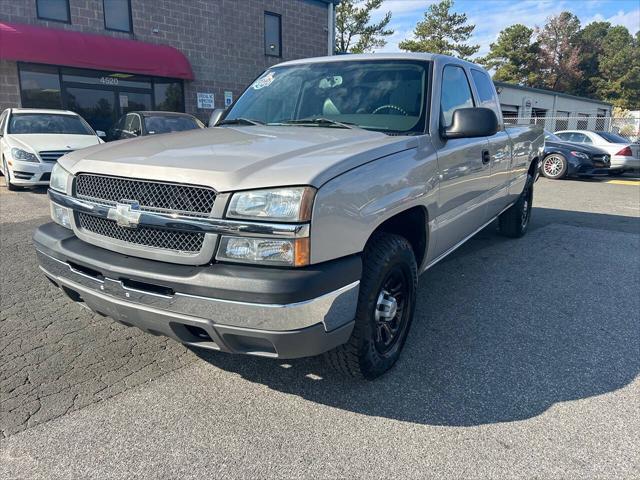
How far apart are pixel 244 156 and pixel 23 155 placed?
8110mm

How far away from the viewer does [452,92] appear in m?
3.70

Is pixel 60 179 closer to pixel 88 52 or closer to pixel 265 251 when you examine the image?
pixel 265 251

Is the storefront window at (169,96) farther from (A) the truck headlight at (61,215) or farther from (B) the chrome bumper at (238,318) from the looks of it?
(B) the chrome bumper at (238,318)

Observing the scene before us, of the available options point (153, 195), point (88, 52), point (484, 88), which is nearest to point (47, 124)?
point (88, 52)

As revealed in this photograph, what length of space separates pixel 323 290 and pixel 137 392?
4.31ft

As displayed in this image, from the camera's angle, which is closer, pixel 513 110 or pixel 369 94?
pixel 369 94

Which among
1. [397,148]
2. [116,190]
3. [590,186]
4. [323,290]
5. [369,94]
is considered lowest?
[590,186]

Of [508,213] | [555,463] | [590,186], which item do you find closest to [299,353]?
[555,463]

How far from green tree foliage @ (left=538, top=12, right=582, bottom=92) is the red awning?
45611 mm

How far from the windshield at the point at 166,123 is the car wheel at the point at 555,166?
31.6 feet

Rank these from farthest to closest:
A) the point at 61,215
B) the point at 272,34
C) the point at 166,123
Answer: the point at 272,34
the point at 166,123
the point at 61,215

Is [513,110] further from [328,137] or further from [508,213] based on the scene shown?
[328,137]

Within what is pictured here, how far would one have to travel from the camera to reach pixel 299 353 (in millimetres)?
2248

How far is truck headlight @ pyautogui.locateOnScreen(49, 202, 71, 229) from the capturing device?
9.27 feet
